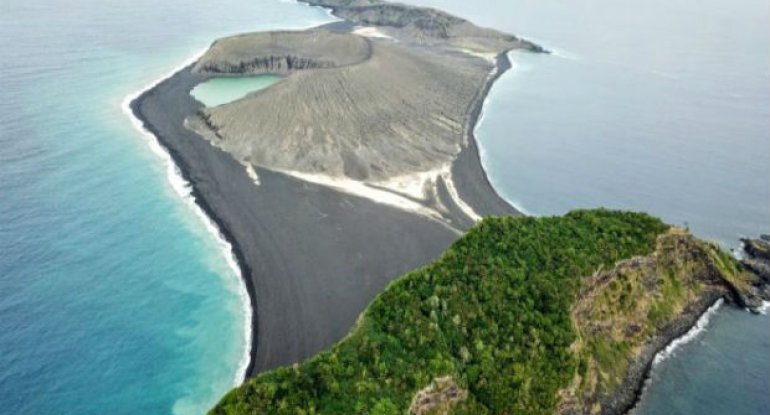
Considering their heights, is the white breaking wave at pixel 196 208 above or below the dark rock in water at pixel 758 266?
below

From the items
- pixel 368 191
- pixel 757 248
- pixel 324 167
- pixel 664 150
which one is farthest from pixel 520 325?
pixel 664 150

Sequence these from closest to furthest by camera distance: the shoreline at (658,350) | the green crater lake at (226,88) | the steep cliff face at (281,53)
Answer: the shoreline at (658,350) → the green crater lake at (226,88) → the steep cliff face at (281,53)

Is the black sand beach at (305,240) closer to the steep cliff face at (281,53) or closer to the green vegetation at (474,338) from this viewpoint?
the green vegetation at (474,338)

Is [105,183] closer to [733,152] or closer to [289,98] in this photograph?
[289,98]

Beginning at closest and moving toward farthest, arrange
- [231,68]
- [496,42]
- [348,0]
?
[231,68] < [496,42] < [348,0]

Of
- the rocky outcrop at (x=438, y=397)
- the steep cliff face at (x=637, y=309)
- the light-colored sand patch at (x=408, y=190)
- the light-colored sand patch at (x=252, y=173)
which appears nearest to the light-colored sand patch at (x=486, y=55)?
the light-colored sand patch at (x=408, y=190)

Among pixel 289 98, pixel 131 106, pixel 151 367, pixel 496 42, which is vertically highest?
pixel 496 42

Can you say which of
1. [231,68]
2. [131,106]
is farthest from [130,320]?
[231,68]

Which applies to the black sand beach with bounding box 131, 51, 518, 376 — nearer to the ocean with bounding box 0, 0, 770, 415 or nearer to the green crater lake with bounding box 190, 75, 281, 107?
the ocean with bounding box 0, 0, 770, 415
